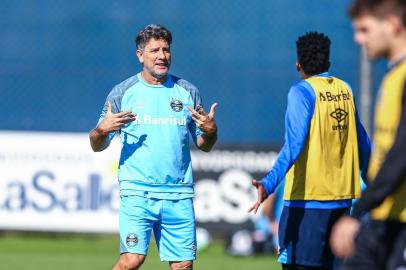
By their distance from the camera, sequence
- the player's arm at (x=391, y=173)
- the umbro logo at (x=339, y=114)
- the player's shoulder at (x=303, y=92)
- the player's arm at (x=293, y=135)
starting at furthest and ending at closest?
1. the umbro logo at (x=339, y=114)
2. the player's shoulder at (x=303, y=92)
3. the player's arm at (x=293, y=135)
4. the player's arm at (x=391, y=173)

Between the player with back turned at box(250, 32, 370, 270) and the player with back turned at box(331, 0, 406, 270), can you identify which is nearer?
the player with back turned at box(331, 0, 406, 270)

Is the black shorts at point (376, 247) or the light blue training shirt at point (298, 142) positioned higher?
the light blue training shirt at point (298, 142)

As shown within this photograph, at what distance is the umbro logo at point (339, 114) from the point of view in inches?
285

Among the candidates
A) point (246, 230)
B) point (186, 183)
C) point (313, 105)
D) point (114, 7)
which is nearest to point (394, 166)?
point (313, 105)

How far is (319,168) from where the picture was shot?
7.25 m

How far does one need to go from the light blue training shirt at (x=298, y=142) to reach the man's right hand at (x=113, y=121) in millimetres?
1160

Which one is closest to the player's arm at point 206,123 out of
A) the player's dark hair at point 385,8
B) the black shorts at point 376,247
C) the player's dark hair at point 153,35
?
the player's dark hair at point 153,35

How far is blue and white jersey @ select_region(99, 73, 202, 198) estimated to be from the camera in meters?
7.69

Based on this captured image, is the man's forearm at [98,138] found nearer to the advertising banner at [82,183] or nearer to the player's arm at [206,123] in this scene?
the player's arm at [206,123]

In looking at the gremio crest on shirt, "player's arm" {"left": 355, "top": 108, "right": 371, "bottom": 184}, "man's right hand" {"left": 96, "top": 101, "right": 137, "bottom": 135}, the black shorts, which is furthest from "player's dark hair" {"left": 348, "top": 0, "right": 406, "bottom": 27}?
the gremio crest on shirt

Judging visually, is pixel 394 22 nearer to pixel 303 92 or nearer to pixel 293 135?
pixel 293 135

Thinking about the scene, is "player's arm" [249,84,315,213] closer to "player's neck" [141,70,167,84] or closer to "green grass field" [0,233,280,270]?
"player's neck" [141,70,167,84]

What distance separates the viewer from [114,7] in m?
14.9

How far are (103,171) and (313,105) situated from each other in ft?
22.1
